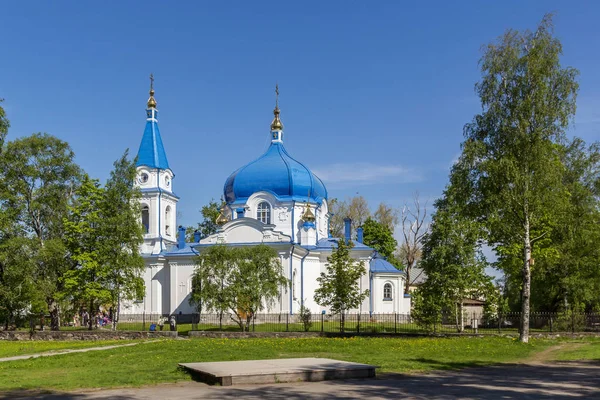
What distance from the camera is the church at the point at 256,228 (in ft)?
140

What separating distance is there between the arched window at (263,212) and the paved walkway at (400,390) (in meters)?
31.2

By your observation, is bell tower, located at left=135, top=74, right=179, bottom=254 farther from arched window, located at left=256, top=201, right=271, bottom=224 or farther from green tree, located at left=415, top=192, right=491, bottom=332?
green tree, located at left=415, top=192, right=491, bottom=332

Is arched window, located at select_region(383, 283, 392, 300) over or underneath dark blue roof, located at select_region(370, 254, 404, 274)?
underneath

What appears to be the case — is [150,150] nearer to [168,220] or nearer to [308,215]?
[168,220]

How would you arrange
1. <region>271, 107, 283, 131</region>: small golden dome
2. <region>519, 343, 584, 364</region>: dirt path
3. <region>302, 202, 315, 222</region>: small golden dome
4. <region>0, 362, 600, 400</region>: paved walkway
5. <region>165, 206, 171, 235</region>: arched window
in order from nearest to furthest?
1. <region>0, 362, 600, 400</region>: paved walkway
2. <region>519, 343, 584, 364</region>: dirt path
3. <region>302, 202, 315, 222</region>: small golden dome
4. <region>165, 206, 171, 235</region>: arched window
5. <region>271, 107, 283, 131</region>: small golden dome

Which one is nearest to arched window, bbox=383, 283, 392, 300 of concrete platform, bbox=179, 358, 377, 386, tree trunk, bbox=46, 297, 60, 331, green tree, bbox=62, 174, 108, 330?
green tree, bbox=62, 174, 108, 330

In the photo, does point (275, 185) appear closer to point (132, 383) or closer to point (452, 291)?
point (452, 291)

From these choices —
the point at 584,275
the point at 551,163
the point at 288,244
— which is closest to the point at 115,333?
the point at 288,244

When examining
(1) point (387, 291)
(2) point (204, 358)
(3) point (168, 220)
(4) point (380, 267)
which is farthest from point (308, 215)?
(2) point (204, 358)

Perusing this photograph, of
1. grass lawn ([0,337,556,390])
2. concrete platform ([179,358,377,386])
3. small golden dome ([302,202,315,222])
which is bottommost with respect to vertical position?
grass lawn ([0,337,556,390])

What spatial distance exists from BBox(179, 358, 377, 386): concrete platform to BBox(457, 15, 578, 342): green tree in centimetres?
1299

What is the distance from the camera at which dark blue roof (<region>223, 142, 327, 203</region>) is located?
45.3 meters

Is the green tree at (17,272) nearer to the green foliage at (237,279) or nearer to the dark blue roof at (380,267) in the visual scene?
the green foliage at (237,279)

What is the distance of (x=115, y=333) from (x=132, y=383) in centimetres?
1740
